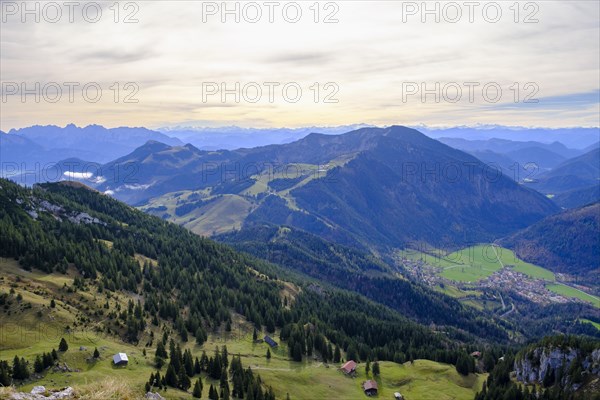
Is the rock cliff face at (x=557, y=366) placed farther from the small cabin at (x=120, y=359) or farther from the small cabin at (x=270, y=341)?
the small cabin at (x=120, y=359)

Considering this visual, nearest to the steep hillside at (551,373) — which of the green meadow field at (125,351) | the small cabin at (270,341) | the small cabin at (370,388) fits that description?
the green meadow field at (125,351)

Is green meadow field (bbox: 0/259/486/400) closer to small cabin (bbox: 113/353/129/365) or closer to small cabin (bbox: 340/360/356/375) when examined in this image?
small cabin (bbox: 113/353/129/365)

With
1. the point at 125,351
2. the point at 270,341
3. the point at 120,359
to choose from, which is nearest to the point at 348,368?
the point at 270,341

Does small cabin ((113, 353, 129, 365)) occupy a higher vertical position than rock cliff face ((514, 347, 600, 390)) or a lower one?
higher

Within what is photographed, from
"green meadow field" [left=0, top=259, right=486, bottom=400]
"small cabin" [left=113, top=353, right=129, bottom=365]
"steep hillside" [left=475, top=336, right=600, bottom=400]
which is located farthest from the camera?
"steep hillside" [left=475, top=336, right=600, bottom=400]

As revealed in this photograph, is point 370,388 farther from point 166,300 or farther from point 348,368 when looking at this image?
point 166,300

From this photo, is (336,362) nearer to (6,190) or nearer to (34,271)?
(34,271)

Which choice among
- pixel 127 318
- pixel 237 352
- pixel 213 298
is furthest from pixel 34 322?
pixel 213 298

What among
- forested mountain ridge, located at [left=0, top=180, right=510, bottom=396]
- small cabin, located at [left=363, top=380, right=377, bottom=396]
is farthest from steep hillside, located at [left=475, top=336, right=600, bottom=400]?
small cabin, located at [left=363, top=380, right=377, bottom=396]
